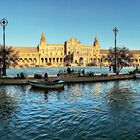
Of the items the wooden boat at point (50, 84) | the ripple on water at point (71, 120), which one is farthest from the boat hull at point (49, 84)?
the ripple on water at point (71, 120)

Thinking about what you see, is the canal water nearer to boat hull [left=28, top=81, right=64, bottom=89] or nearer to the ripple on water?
the ripple on water

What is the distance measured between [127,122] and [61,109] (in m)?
6.62

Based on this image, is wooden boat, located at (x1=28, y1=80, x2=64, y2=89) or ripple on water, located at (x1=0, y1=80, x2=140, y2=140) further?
wooden boat, located at (x1=28, y1=80, x2=64, y2=89)

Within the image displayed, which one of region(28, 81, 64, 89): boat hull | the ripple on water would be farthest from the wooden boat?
the ripple on water

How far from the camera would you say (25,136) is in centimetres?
1530

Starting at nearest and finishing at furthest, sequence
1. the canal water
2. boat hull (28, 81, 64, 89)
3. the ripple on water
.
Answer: the canal water → the ripple on water → boat hull (28, 81, 64, 89)

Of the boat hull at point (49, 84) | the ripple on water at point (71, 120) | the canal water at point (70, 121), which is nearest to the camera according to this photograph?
the canal water at point (70, 121)

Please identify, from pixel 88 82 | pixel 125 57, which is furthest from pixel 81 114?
pixel 125 57

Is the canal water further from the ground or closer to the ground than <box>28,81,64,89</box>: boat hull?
closer to the ground

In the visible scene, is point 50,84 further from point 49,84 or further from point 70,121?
point 70,121

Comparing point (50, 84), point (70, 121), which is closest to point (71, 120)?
point (70, 121)

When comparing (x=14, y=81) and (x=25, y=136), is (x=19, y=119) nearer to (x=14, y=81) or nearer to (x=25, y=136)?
(x=25, y=136)

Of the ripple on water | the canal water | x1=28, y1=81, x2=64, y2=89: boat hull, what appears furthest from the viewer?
x1=28, y1=81, x2=64, y2=89: boat hull

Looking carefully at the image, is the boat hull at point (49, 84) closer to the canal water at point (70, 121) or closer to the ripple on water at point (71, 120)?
the ripple on water at point (71, 120)
